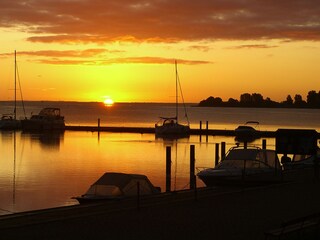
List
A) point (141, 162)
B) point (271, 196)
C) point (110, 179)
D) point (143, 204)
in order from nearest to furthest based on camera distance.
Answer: point (143, 204) → point (271, 196) → point (110, 179) → point (141, 162)

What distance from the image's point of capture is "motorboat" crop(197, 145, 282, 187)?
23.0 meters

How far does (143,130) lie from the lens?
7425 cm

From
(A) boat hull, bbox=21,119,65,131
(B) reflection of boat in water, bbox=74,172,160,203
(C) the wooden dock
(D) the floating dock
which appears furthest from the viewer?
(A) boat hull, bbox=21,119,65,131

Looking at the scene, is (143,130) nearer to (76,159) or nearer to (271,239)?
(76,159)

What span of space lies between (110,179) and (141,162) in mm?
22059

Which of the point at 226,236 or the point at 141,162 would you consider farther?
the point at 141,162

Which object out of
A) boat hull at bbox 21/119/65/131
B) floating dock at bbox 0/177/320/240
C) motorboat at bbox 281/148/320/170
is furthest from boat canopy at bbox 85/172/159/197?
boat hull at bbox 21/119/65/131

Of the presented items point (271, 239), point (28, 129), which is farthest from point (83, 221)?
point (28, 129)

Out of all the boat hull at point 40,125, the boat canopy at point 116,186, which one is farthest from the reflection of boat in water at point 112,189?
the boat hull at point 40,125

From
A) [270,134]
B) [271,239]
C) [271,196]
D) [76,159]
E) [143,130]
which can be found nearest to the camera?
[271,239]

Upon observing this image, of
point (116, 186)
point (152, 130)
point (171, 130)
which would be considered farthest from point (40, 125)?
point (116, 186)

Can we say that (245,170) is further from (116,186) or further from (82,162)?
(82,162)

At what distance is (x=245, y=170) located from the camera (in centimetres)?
2384

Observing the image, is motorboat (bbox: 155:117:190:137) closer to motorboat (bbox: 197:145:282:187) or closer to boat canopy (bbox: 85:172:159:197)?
motorboat (bbox: 197:145:282:187)
